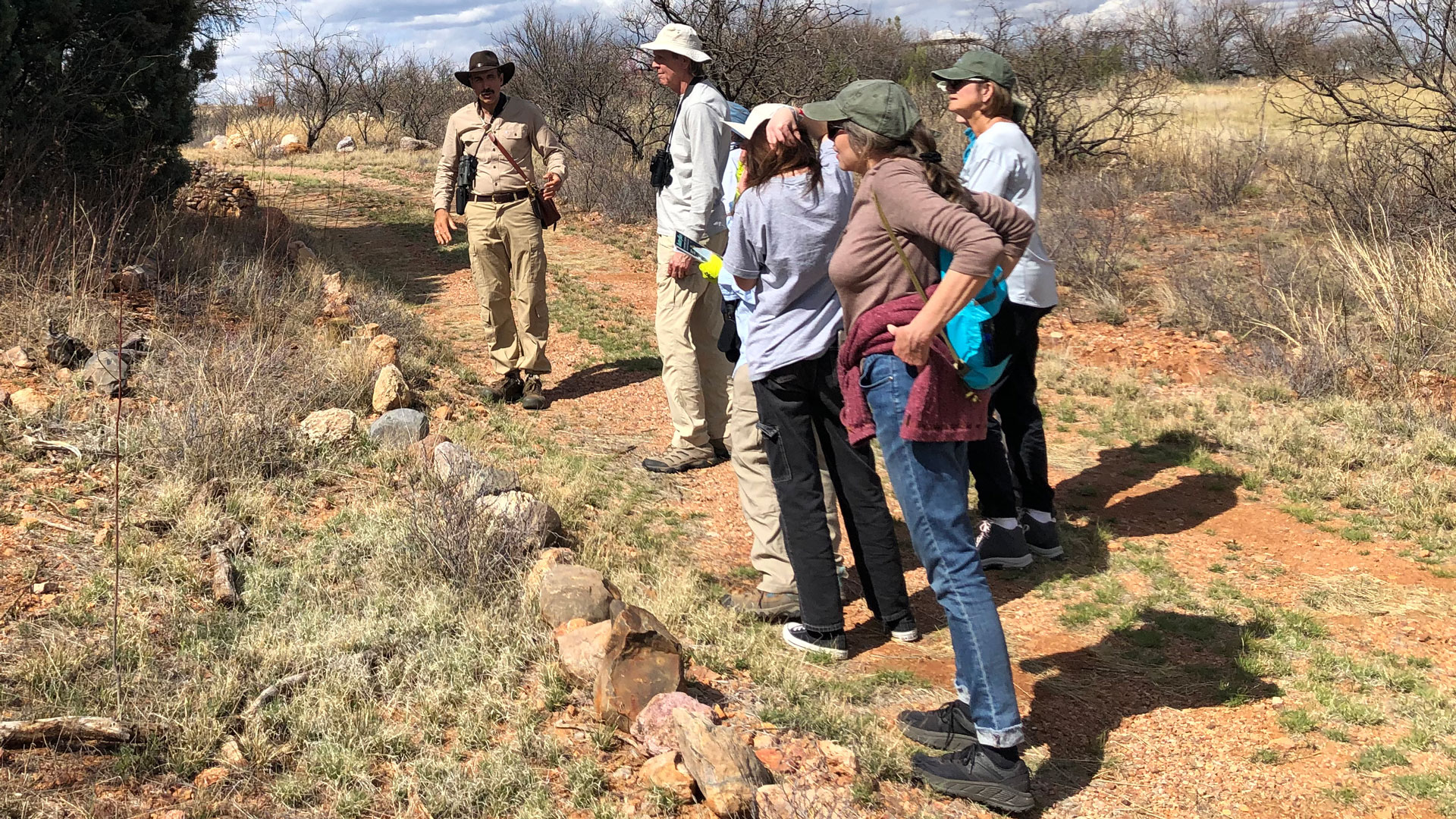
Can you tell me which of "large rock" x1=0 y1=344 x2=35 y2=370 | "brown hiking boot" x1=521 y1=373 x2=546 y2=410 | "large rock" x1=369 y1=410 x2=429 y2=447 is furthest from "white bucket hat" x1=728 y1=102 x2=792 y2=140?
"large rock" x1=0 y1=344 x2=35 y2=370

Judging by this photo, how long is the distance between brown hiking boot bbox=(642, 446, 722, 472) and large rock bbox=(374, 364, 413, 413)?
1407 mm

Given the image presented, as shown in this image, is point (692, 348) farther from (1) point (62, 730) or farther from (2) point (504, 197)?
(1) point (62, 730)

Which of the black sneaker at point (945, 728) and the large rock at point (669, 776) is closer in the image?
the large rock at point (669, 776)

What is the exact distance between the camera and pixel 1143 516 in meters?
4.96

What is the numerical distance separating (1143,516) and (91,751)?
14.4 ft

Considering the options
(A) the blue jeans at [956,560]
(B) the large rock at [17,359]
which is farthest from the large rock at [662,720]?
(B) the large rock at [17,359]

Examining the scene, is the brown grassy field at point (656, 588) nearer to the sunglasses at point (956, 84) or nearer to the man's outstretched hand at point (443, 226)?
the man's outstretched hand at point (443, 226)

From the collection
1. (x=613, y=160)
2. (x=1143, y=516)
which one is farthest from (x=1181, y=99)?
(x=1143, y=516)

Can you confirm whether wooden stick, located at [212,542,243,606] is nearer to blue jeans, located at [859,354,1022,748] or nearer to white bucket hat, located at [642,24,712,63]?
blue jeans, located at [859,354,1022,748]

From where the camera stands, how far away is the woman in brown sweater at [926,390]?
2.55 meters

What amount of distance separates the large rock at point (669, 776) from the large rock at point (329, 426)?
9.51ft

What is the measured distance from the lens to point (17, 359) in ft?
16.7

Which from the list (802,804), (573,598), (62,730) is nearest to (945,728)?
(802,804)

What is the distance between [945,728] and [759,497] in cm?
119
